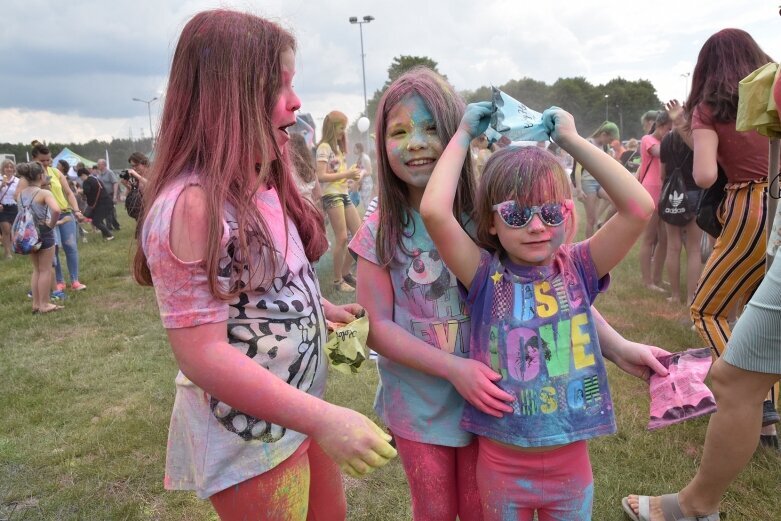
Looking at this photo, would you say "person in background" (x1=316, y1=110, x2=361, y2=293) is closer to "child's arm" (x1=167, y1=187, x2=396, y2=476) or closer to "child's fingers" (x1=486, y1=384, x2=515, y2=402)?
"child's fingers" (x1=486, y1=384, x2=515, y2=402)

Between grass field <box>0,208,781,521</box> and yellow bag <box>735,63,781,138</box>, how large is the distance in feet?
5.25

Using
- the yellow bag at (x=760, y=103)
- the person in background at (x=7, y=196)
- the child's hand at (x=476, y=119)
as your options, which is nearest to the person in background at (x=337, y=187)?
the yellow bag at (x=760, y=103)

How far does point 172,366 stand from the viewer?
15.3 ft

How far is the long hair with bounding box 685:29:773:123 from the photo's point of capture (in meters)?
2.72

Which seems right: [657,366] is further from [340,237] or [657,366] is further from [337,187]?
[337,187]

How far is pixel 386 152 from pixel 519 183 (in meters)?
0.42

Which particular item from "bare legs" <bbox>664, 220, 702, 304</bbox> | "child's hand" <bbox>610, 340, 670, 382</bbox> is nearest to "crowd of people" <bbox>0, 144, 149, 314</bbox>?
"child's hand" <bbox>610, 340, 670, 382</bbox>

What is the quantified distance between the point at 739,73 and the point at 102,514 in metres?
3.74

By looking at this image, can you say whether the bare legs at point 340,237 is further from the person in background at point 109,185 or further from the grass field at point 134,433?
the person in background at point 109,185

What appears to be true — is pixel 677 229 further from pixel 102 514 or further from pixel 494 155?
pixel 102 514

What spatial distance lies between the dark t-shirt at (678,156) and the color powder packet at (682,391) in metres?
3.89

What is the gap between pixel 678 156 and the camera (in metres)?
5.05

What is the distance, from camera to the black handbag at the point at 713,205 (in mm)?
2984

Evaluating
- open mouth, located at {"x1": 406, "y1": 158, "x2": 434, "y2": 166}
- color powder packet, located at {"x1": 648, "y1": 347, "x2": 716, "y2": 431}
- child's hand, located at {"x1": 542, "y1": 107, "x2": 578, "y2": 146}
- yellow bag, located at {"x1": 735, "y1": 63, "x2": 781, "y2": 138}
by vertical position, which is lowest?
color powder packet, located at {"x1": 648, "y1": 347, "x2": 716, "y2": 431}
